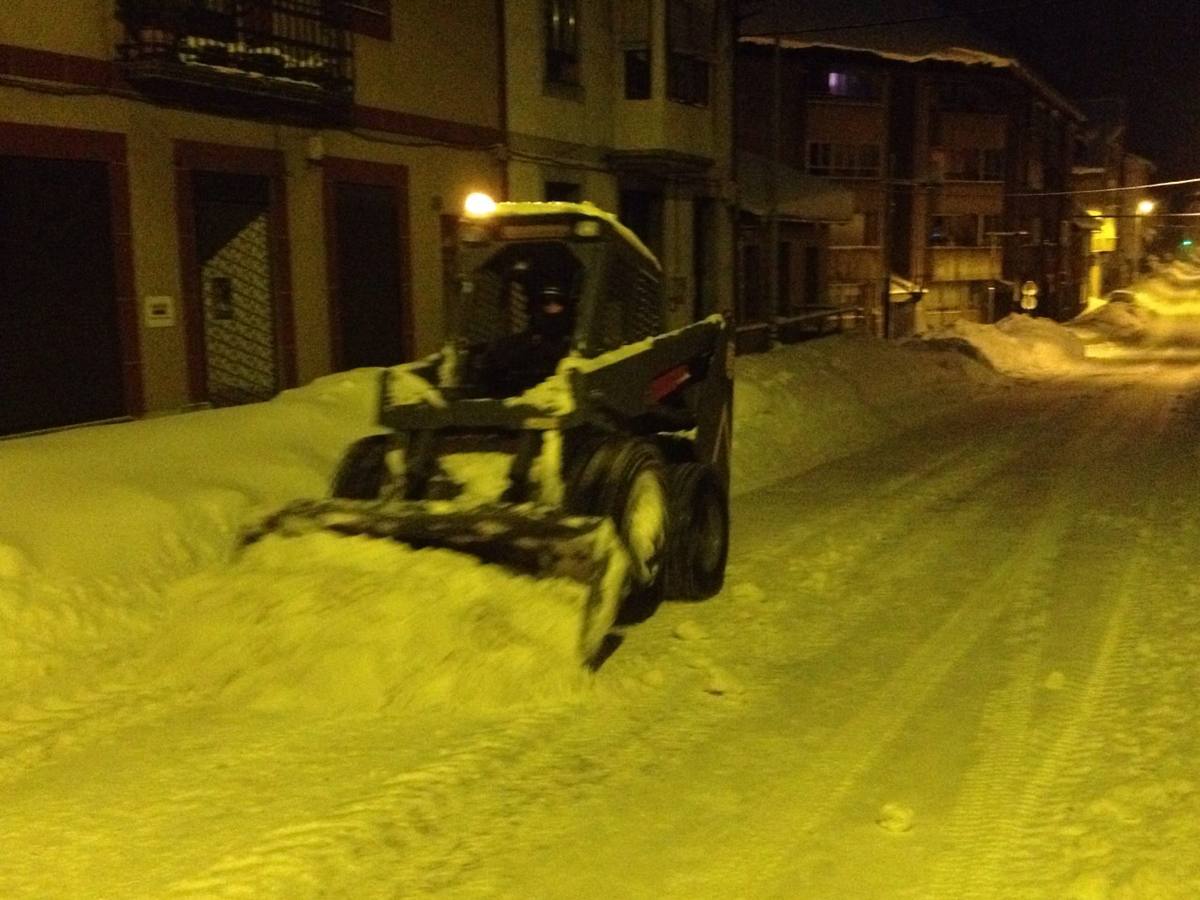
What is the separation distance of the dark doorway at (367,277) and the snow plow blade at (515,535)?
8.06m

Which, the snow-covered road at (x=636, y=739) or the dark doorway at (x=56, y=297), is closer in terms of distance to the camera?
the snow-covered road at (x=636, y=739)

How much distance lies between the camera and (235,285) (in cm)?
1308

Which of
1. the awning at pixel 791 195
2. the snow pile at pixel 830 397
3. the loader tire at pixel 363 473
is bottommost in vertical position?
the snow pile at pixel 830 397

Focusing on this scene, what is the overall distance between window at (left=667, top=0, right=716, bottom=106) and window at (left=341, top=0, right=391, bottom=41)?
22.8ft

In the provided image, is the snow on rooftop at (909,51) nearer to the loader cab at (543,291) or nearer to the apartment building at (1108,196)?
the apartment building at (1108,196)

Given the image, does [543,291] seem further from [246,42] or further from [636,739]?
[246,42]

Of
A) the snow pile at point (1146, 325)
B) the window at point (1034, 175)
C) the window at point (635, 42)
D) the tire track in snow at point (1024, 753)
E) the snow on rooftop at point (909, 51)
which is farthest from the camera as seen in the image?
the window at point (1034, 175)

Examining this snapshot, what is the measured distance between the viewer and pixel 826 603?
7652mm

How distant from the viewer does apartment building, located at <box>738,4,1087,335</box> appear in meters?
42.1

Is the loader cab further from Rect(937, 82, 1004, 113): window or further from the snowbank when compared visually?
Rect(937, 82, 1004, 113): window

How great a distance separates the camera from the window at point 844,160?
145ft

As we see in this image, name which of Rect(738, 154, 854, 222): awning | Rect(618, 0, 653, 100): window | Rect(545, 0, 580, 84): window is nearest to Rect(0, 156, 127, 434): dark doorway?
Rect(545, 0, 580, 84): window

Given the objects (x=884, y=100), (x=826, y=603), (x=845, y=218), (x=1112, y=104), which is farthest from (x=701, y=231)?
(x=1112, y=104)

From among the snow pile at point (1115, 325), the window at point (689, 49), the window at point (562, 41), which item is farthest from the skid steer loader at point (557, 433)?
the snow pile at point (1115, 325)
